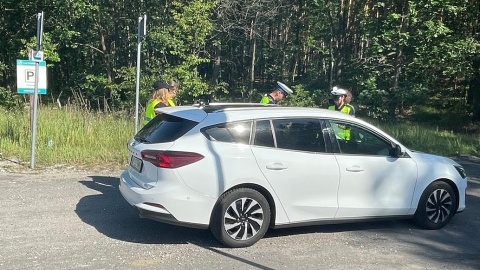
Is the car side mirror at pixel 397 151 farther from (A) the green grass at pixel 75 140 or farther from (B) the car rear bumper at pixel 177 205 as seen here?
(A) the green grass at pixel 75 140

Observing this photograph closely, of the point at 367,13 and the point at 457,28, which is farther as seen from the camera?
the point at 367,13

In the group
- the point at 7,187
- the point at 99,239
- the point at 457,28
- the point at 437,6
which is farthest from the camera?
the point at 457,28

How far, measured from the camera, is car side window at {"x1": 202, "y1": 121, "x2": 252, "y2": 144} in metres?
6.86

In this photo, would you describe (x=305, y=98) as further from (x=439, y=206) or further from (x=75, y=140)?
(x=439, y=206)

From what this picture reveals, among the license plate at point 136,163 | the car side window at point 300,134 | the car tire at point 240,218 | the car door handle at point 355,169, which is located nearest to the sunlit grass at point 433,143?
the car door handle at point 355,169

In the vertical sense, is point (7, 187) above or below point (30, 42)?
below

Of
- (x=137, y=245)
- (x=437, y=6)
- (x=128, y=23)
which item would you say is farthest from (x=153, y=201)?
(x=128, y=23)

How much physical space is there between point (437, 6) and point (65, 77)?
19046mm

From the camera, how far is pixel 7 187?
9930mm

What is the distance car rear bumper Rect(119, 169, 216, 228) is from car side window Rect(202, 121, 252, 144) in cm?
68

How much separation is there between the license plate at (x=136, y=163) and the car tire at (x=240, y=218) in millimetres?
1023

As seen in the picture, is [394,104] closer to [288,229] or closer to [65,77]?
[65,77]

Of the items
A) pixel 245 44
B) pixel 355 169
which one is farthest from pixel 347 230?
pixel 245 44

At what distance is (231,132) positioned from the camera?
22.8ft
